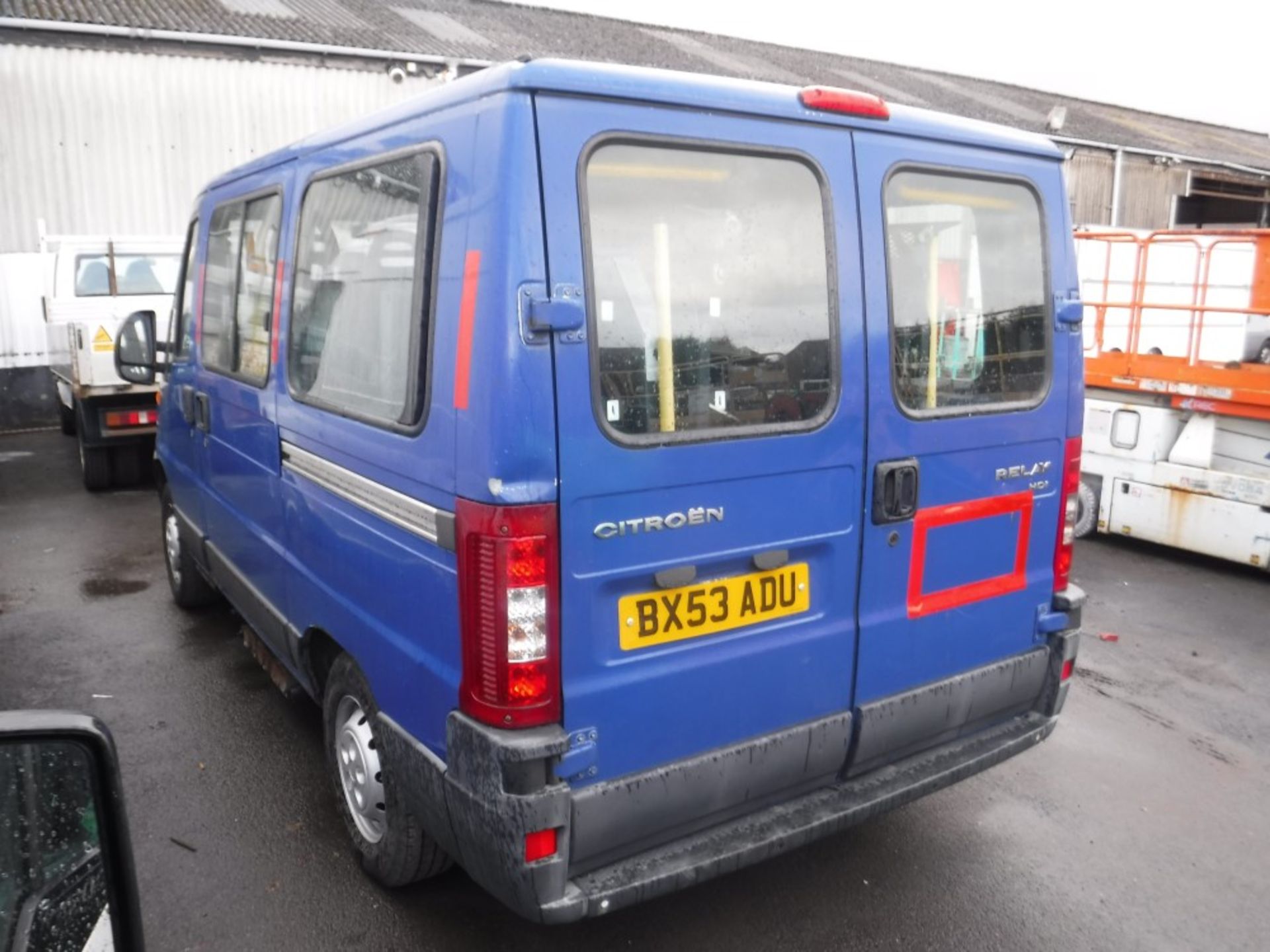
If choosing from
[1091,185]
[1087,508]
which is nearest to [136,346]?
[1087,508]

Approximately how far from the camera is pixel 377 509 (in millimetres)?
2771

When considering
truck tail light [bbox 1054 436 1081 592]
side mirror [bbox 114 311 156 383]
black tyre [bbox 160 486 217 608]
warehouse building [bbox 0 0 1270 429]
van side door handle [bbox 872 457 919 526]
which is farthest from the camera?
warehouse building [bbox 0 0 1270 429]

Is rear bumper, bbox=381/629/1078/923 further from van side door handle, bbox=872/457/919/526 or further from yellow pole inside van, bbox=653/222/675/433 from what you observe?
yellow pole inside van, bbox=653/222/675/433

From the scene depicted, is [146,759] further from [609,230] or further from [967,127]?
[967,127]

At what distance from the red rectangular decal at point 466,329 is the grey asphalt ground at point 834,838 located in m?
1.72

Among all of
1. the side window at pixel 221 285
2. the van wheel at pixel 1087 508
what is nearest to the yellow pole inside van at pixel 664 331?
the side window at pixel 221 285

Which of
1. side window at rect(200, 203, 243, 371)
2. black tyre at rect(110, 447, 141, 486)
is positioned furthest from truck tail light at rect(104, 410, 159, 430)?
side window at rect(200, 203, 243, 371)

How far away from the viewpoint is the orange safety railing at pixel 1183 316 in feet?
21.8

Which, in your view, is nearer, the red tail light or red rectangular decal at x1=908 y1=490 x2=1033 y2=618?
the red tail light

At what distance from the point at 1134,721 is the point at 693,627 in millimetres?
3025

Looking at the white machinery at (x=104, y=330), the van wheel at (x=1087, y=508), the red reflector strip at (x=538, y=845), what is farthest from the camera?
the white machinery at (x=104, y=330)

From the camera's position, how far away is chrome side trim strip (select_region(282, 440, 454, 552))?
8.03ft

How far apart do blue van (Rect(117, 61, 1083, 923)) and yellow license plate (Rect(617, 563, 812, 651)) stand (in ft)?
0.04

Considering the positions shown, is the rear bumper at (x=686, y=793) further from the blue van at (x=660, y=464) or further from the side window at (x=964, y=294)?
the side window at (x=964, y=294)
